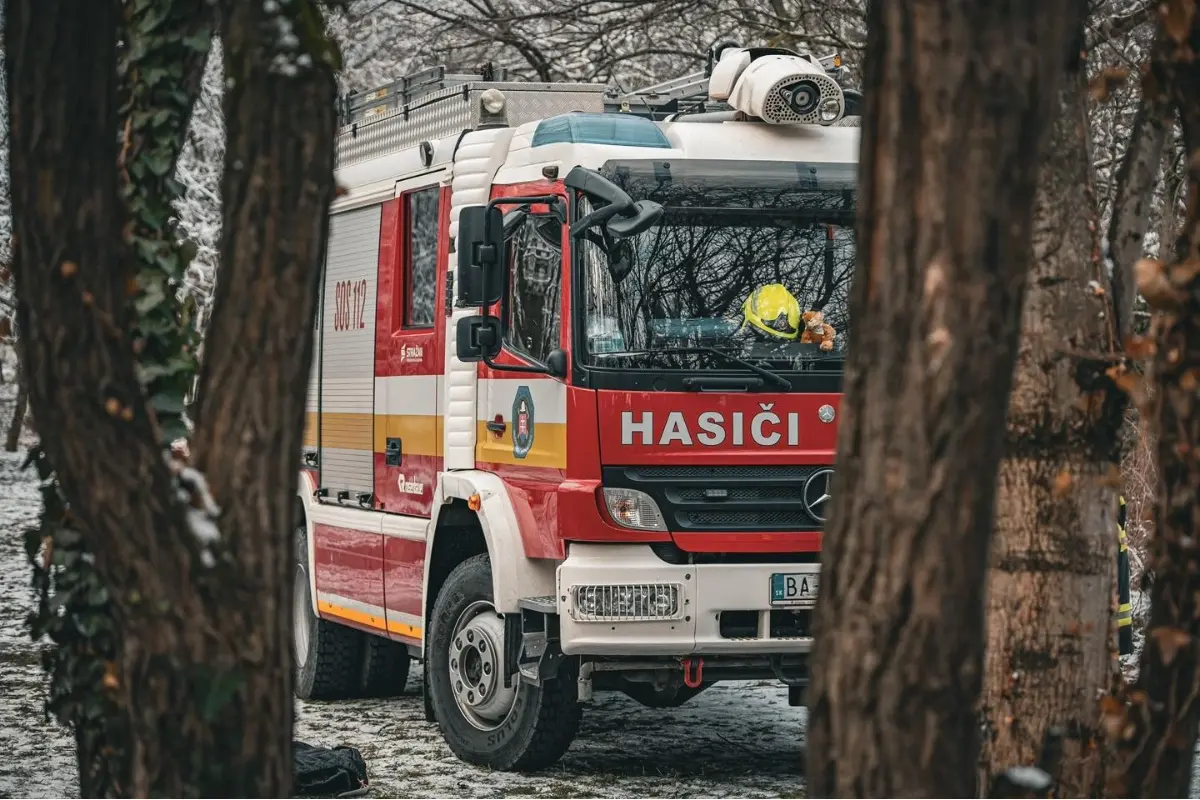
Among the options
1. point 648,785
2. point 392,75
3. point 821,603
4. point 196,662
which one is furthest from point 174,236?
point 392,75

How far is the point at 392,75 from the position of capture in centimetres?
2794

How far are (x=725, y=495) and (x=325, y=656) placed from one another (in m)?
3.65

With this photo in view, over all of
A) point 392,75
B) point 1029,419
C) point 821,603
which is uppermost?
point 392,75

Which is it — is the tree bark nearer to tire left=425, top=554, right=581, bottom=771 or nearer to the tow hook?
the tow hook

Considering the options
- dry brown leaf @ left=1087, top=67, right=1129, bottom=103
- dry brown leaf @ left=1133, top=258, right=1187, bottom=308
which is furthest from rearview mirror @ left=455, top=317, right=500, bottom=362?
dry brown leaf @ left=1133, top=258, right=1187, bottom=308

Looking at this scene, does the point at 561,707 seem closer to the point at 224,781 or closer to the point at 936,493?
the point at 224,781

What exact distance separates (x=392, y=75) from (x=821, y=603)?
25.0m

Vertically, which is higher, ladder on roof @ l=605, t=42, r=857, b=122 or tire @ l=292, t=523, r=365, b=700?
ladder on roof @ l=605, t=42, r=857, b=122

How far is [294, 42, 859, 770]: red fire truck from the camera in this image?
27.9 ft

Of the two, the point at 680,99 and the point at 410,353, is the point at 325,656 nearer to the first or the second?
the point at 410,353

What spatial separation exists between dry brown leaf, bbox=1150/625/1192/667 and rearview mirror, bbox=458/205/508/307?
16.6ft

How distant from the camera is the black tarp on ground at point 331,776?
853 cm

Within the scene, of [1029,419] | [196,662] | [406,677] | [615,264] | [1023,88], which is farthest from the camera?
[406,677]

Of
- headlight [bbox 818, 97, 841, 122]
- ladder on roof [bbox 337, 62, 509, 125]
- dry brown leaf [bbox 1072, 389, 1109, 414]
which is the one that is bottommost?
dry brown leaf [bbox 1072, 389, 1109, 414]
